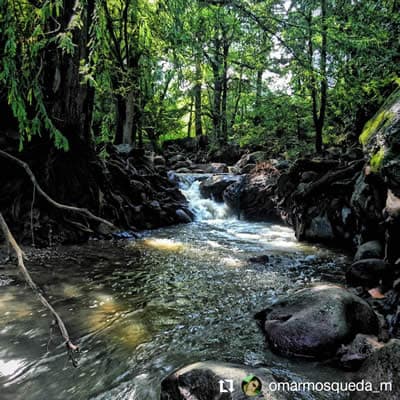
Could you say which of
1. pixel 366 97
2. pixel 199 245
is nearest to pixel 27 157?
pixel 199 245

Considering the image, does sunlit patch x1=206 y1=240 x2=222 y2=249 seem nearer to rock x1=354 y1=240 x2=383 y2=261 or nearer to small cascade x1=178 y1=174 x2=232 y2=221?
rock x1=354 y1=240 x2=383 y2=261

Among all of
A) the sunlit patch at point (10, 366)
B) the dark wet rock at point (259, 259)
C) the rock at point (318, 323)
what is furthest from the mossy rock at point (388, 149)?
the sunlit patch at point (10, 366)

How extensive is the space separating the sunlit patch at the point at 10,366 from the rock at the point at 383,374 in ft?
9.70

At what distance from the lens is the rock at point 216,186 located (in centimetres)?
1417

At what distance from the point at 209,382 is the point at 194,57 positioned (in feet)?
24.0

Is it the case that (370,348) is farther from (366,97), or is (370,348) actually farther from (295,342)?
(366,97)

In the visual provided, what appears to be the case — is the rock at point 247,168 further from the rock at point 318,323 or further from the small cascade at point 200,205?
the rock at point 318,323

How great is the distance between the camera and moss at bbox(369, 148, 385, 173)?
470 cm

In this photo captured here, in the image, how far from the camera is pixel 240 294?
16.1ft

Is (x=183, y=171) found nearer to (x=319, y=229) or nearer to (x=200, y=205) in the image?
(x=200, y=205)

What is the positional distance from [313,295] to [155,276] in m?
2.83

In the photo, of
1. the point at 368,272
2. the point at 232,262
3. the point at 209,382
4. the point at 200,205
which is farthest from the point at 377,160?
the point at 200,205

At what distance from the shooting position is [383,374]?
250 cm

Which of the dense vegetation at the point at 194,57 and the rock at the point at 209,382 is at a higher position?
the dense vegetation at the point at 194,57
